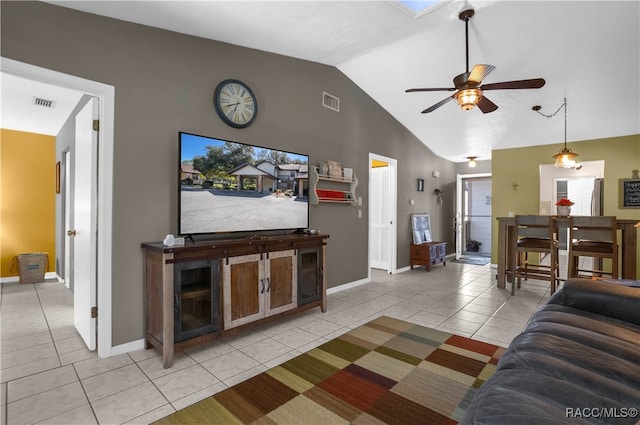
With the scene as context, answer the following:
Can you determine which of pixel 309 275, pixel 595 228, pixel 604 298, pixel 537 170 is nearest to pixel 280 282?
pixel 309 275

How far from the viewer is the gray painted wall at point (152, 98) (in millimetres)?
2244

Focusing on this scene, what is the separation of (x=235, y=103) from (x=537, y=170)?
6116 millimetres

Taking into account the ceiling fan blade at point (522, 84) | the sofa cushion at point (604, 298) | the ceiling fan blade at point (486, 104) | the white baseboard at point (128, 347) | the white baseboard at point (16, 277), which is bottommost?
the white baseboard at point (128, 347)

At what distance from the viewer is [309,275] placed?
3422 millimetres

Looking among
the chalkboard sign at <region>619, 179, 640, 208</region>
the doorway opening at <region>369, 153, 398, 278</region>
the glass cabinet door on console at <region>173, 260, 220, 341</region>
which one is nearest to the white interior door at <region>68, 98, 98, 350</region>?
the glass cabinet door on console at <region>173, 260, 220, 341</region>

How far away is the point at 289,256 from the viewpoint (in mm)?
3154

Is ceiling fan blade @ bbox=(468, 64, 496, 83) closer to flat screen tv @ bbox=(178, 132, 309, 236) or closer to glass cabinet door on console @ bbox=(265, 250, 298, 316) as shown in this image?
flat screen tv @ bbox=(178, 132, 309, 236)

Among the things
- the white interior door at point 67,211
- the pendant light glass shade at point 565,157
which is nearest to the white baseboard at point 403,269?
the pendant light glass shade at point 565,157

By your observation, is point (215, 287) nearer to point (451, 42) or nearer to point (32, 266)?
point (451, 42)

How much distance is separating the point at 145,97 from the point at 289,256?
1.94m

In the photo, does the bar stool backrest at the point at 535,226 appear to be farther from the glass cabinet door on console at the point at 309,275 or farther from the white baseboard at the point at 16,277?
the white baseboard at the point at 16,277

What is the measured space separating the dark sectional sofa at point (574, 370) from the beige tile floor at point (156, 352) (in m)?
1.10

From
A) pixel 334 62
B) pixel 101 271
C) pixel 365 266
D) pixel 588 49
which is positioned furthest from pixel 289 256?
pixel 588 49

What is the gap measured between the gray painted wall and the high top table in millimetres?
2694
